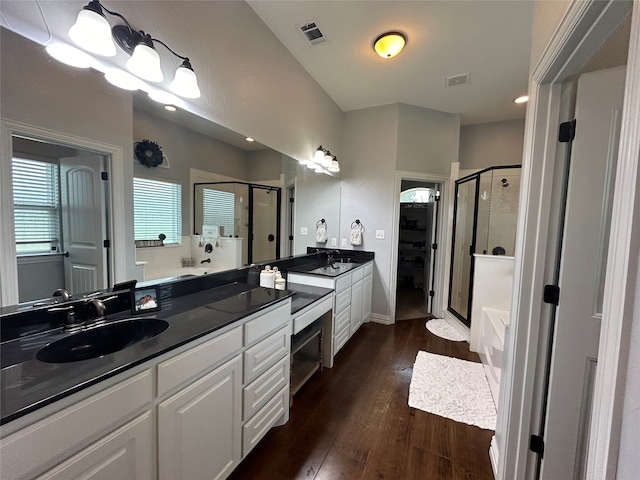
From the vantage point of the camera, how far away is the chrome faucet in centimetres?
109

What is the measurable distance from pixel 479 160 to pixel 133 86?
14.7 feet

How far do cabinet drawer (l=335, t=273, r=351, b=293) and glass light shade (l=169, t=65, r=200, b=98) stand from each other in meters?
1.83

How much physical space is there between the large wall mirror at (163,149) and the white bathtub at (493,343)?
2051mm

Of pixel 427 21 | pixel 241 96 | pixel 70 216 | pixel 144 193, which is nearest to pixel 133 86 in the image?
pixel 144 193

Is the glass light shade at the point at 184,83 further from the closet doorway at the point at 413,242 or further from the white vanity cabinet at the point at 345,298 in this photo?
the closet doorway at the point at 413,242

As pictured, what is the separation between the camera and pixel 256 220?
2.35 meters

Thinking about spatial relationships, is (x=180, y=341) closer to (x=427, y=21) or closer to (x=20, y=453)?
(x=20, y=453)

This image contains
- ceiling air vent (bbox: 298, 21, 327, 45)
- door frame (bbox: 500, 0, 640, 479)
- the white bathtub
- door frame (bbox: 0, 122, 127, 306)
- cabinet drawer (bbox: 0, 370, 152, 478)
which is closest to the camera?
door frame (bbox: 500, 0, 640, 479)

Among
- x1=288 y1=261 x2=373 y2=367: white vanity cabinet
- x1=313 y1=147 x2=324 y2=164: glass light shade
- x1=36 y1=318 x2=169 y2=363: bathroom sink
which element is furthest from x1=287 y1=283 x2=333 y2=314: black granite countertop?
x1=313 y1=147 x2=324 y2=164: glass light shade

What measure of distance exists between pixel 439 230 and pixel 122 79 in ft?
12.3

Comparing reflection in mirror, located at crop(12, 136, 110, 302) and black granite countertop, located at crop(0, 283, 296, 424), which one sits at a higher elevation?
reflection in mirror, located at crop(12, 136, 110, 302)

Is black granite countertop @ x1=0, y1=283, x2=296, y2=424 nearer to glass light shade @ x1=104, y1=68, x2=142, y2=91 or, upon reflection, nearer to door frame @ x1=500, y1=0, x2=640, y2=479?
glass light shade @ x1=104, y1=68, x2=142, y2=91

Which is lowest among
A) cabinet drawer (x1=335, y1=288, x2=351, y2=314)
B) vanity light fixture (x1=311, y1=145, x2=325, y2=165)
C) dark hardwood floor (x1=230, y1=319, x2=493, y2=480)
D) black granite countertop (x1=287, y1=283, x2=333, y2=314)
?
dark hardwood floor (x1=230, y1=319, x2=493, y2=480)

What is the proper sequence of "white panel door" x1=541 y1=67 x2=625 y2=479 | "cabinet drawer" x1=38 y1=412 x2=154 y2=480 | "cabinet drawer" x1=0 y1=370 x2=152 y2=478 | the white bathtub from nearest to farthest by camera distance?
"cabinet drawer" x1=0 y1=370 x2=152 y2=478 < "cabinet drawer" x1=38 y1=412 x2=154 y2=480 < "white panel door" x1=541 y1=67 x2=625 y2=479 < the white bathtub
